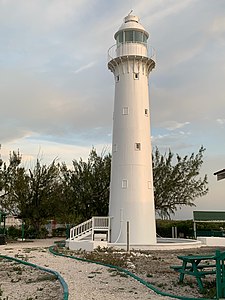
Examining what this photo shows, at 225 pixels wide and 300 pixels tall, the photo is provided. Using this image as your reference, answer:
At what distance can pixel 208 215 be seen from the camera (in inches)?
1062

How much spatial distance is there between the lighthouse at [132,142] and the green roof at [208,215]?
498 cm

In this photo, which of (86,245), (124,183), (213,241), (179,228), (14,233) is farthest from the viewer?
(14,233)

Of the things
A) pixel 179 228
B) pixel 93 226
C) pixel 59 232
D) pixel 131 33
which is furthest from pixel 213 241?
pixel 59 232

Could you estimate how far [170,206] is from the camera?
3334 centimetres

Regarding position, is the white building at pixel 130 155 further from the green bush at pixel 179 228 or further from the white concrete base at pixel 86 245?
the green bush at pixel 179 228

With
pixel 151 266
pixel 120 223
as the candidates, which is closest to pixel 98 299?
pixel 151 266

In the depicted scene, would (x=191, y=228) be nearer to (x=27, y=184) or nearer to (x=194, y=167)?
(x=194, y=167)

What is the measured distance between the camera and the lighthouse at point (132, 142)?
73.5 ft

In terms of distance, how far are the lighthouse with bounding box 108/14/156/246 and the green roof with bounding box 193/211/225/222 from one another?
4984mm

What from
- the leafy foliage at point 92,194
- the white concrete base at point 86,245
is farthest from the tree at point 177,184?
the white concrete base at point 86,245

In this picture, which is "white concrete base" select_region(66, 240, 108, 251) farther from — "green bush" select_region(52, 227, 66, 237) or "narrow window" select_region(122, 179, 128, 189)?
"green bush" select_region(52, 227, 66, 237)

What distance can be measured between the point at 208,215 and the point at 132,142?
844 cm

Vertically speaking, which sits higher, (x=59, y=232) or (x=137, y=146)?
(x=137, y=146)

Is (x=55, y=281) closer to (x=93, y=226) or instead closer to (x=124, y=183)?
(x=124, y=183)
